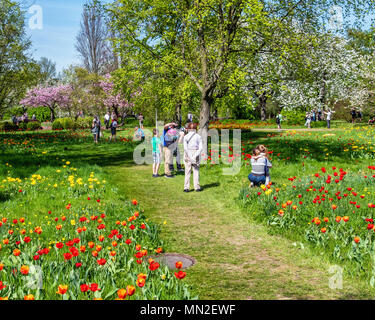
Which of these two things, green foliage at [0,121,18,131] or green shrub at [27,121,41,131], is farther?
green shrub at [27,121,41,131]

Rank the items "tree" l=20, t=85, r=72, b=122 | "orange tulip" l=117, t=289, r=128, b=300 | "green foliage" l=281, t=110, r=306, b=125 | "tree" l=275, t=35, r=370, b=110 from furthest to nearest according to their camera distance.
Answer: "tree" l=20, t=85, r=72, b=122 → "green foliage" l=281, t=110, r=306, b=125 → "tree" l=275, t=35, r=370, b=110 → "orange tulip" l=117, t=289, r=128, b=300

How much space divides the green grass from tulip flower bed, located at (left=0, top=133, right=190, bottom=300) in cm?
59

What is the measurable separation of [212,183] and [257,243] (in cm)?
521

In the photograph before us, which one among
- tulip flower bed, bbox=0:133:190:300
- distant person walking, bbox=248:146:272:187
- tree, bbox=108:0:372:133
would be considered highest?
tree, bbox=108:0:372:133

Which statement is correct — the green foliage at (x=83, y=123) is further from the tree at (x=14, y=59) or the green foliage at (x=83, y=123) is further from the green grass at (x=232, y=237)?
the green grass at (x=232, y=237)

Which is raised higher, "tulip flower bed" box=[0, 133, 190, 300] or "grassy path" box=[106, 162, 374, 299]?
"tulip flower bed" box=[0, 133, 190, 300]

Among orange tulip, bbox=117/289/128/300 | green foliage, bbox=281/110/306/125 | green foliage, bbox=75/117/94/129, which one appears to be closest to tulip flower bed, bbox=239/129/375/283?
orange tulip, bbox=117/289/128/300

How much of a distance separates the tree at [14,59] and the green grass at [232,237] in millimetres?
16661

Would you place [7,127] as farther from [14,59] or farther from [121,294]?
[121,294]

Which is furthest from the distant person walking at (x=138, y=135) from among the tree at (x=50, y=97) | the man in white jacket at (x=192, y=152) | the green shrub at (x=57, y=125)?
the tree at (x=50, y=97)

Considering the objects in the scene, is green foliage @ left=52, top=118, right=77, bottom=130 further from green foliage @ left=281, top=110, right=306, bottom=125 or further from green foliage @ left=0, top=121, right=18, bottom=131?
green foliage @ left=281, top=110, right=306, bottom=125

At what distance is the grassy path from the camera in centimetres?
427

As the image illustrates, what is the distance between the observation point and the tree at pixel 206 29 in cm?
1507

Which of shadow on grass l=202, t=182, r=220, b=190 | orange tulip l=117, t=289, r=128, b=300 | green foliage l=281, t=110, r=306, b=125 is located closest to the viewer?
orange tulip l=117, t=289, r=128, b=300
